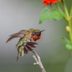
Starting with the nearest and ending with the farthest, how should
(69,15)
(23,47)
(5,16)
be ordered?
(23,47), (69,15), (5,16)

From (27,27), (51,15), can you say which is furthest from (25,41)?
(27,27)

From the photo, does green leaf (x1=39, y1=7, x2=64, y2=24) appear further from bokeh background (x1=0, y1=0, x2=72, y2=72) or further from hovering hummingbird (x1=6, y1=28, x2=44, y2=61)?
bokeh background (x1=0, y1=0, x2=72, y2=72)

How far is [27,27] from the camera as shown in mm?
952

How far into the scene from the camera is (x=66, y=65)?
0.96 meters

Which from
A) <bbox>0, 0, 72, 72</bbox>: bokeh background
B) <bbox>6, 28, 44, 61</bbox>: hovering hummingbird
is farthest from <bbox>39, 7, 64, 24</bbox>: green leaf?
<bbox>0, 0, 72, 72</bbox>: bokeh background

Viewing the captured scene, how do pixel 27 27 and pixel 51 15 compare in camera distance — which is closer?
pixel 51 15

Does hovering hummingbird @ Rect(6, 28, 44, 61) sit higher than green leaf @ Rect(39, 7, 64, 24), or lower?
lower

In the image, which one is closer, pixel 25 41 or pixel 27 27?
pixel 25 41

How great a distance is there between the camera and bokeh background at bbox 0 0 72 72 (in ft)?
3.07

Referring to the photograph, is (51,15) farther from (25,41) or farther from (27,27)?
(27,27)

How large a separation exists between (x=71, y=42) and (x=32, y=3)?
1.16ft

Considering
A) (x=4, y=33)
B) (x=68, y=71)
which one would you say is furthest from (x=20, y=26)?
(x=68, y=71)

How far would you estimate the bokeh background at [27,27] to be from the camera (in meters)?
Result: 0.94

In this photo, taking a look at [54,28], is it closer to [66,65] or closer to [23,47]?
[66,65]
